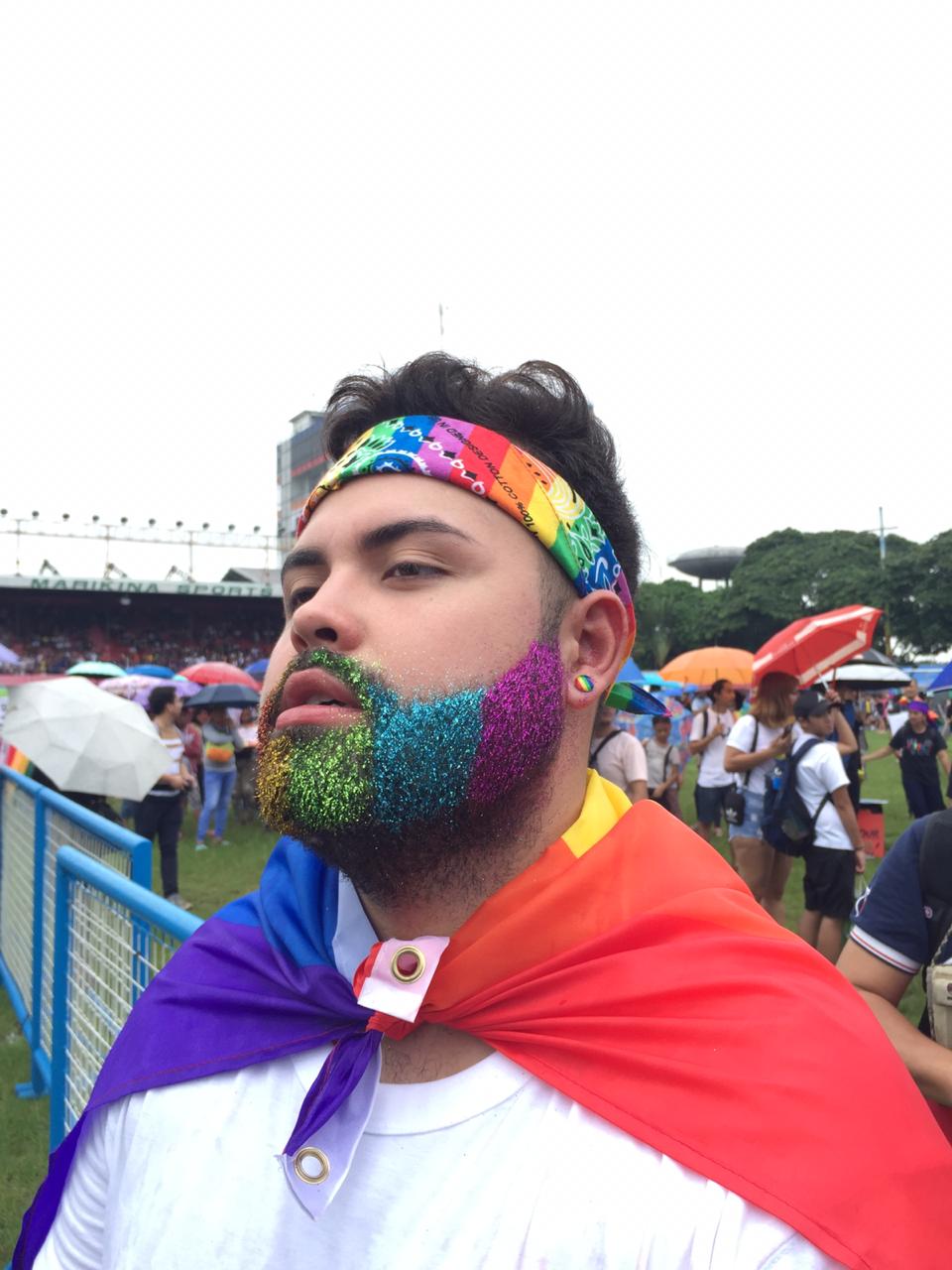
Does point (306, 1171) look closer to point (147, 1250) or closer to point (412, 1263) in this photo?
point (412, 1263)

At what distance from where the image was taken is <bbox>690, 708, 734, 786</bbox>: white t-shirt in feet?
27.4

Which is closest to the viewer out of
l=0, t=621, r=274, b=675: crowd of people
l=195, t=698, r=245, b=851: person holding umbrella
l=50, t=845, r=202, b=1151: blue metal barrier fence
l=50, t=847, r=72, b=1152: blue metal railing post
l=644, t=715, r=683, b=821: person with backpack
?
l=50, t=845, r=202, b=1151: blue metal barrier fence

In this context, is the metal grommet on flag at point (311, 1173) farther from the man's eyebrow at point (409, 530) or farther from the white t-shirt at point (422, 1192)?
the man's eyebrow at point (409, 530)

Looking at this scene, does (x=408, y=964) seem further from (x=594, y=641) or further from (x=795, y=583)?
(x=795, y=583)

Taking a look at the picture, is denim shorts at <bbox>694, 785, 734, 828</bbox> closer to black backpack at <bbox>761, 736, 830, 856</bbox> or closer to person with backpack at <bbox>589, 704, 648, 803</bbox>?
person with backpack at <bbox>589, 704, 648, 803</bbox>

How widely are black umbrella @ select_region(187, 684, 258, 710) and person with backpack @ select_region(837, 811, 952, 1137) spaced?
30.9 feet

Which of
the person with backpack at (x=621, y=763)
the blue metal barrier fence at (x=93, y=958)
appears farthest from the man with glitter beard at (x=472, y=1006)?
the person with backpack at (x=621, y=763)

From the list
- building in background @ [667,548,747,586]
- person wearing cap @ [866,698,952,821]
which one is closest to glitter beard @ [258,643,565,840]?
person wearing cap @ [866,698,952,821]

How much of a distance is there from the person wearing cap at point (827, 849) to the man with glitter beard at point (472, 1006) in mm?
4265

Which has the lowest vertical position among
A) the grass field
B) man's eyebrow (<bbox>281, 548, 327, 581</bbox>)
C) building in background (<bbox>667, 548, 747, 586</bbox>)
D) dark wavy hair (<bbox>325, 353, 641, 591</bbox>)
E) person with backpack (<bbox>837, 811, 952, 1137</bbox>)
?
building in background (<bbox>667, 548, 747, 586</bbox>)

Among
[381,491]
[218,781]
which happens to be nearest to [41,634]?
[218,781]

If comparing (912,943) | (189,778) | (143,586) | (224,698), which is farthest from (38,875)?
(143,586)

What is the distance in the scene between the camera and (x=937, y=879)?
6.80 ft

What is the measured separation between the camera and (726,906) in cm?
123
